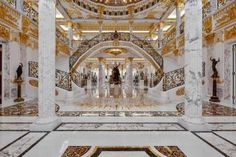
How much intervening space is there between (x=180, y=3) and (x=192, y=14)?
10.5 metres

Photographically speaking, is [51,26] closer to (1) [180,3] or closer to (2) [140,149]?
(2) [140,149]

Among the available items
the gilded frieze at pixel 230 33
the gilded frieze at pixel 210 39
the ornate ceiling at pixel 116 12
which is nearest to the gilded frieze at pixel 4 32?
the ornate ceiling at pixel 116 12

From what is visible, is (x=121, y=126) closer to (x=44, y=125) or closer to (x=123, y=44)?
(x=44, y=125)

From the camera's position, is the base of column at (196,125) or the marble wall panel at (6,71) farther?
the marble wall panel at (6,71)

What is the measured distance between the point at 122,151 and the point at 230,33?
834 cm

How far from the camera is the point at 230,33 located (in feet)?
30.1

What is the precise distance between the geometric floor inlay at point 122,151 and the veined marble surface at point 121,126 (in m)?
1.21

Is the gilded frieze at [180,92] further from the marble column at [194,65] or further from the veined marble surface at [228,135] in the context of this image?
the veined marble surface at [228,135]

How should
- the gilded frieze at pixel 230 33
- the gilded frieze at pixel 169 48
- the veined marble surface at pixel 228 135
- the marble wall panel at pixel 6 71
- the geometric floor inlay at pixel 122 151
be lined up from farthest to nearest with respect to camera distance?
the gilded frieze at pixel 169 48
the marble wall panel at pixel 6 71
the gilded frieze at pixel 230 33
the veined marble surface at pixel 228 135
the geometric floor inlay at pixel 122 151

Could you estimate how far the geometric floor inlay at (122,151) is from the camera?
123 inches

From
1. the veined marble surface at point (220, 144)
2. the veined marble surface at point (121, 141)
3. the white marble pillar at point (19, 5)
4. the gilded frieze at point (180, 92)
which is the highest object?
the white marble pillar at point (19, 5)

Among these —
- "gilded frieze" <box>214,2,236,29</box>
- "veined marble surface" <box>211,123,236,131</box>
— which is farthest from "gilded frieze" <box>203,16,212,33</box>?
"veined marble surface" <box>211,123,236,131</box>

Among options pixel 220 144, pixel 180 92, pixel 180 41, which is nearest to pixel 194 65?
pixel 220 144

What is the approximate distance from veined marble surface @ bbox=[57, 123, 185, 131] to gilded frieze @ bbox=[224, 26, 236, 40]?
19.8ft
